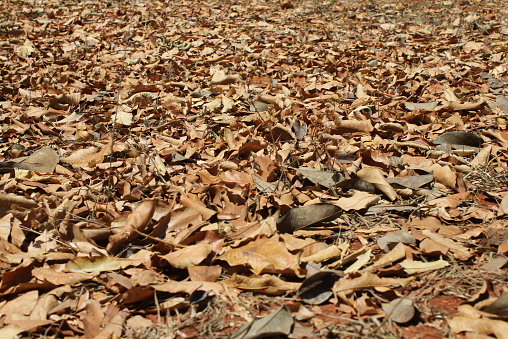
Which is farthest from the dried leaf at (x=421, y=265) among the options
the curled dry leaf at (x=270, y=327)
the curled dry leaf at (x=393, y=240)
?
the curled dry leaf at (x=270, y=327)

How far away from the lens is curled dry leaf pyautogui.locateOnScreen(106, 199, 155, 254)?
5.95ft

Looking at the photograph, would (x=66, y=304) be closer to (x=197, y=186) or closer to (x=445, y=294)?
(x=197, y=186)

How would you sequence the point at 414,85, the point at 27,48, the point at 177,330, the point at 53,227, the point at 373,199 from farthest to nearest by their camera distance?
1. the point at 27,48
2. the point at 414,85
3. the point at 373,199
4. the point at 53,227
5. the point at 177,330

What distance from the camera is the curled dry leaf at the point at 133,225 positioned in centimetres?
181

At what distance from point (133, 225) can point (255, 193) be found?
572 millimetres

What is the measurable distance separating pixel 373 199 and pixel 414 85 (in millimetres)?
1892

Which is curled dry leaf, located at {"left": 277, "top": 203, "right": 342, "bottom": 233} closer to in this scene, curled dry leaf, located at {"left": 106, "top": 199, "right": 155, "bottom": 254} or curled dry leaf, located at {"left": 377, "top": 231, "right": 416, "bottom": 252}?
curled dry leaf, located at {"left": 377, "top": 231, "right": 416, "bottom": 252}

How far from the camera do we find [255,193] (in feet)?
7.13

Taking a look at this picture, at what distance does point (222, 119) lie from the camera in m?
3.13

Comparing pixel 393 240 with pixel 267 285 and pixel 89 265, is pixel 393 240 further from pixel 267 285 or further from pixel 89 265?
pixel 89 265

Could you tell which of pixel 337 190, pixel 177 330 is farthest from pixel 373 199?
pixel 177 330

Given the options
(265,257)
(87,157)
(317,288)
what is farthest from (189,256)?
(87,157)

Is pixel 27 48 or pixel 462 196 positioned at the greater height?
pixel 27 48

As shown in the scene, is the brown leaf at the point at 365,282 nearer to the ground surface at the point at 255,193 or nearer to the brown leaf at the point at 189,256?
the ground surface at the point at 255,193
